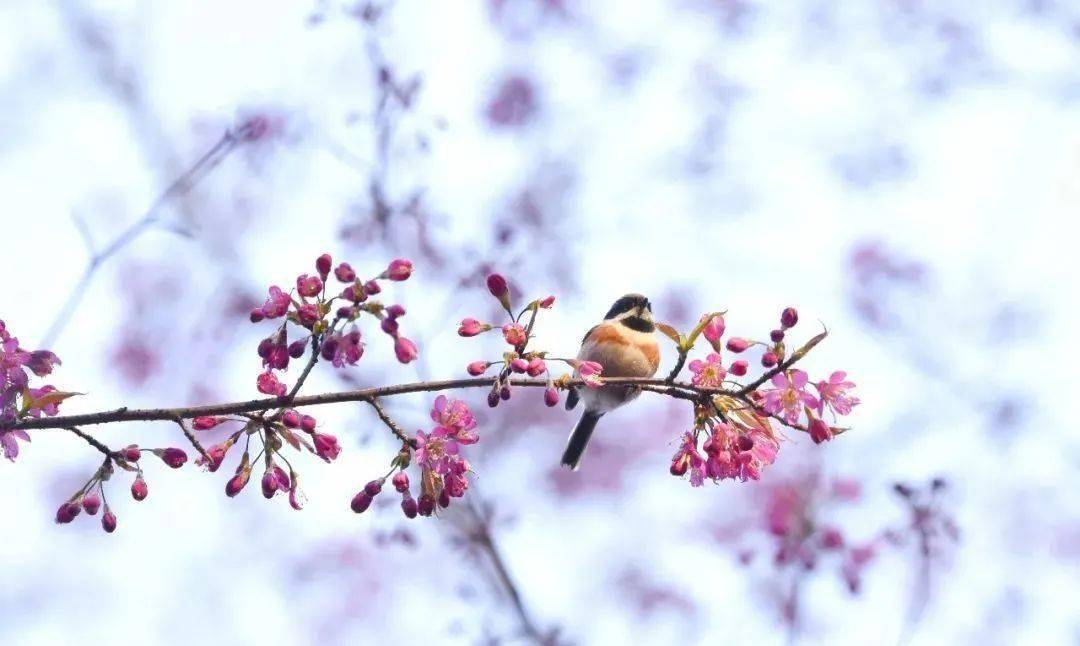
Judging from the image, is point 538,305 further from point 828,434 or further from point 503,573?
point 503,573

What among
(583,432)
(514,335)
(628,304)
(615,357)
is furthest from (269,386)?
(628,304)

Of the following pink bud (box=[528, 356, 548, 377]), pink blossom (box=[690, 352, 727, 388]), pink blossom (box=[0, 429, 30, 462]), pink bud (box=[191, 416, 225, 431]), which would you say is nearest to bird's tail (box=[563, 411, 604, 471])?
pink blossom (box=[690, 352, 727, 388])

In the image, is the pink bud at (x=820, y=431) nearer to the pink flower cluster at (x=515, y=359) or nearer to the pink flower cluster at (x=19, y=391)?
the pink flower cluster at (x=515, y=359)

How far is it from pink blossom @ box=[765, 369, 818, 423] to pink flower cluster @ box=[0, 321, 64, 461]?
1.92 meters

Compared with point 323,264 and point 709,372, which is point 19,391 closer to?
point 323,264

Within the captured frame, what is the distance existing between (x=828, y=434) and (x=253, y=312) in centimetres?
162

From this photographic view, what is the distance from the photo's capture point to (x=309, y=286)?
2514 mm

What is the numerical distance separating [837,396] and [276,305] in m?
1.62

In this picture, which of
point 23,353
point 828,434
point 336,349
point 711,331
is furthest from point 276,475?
point 828,434

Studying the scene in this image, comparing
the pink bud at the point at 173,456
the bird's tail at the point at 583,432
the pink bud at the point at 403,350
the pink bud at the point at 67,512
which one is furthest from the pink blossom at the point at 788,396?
the bird's tail at the point at 583,432

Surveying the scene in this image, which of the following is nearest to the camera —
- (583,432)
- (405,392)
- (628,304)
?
(405,392)

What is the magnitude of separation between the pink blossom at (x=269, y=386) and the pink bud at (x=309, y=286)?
260 mm

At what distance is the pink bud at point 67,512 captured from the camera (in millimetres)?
2674

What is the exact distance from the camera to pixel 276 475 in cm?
265
